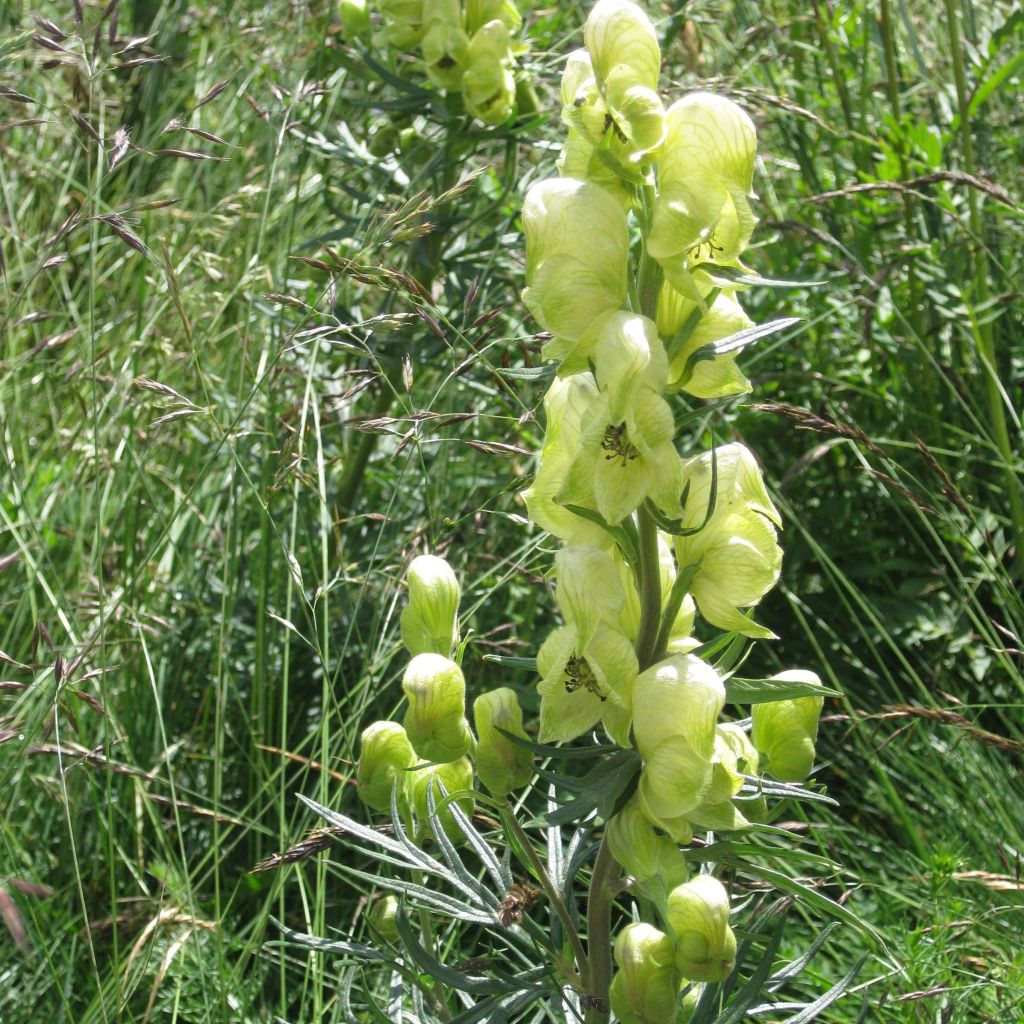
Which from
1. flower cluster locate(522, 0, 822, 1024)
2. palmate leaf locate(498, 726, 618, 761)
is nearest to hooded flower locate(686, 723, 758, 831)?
flower cluster locate(522, 0, 822, 1024)

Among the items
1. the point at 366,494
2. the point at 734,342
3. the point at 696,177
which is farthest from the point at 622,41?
the point at 366,494

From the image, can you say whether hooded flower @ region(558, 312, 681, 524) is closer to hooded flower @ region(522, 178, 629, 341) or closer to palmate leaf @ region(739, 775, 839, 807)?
hooded flower @ region(522, 178, 629, 341)

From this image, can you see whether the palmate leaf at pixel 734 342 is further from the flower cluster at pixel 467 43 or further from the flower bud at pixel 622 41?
the flower cluster at pixel 467 43

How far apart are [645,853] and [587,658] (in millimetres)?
187

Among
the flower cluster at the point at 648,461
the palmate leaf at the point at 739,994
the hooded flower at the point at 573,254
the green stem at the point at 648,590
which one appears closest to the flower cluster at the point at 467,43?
the flower cluster at the point at 648,461

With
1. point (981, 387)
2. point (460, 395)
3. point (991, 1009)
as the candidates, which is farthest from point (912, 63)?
point (991, 1009)

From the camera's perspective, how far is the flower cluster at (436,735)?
1.19 meters

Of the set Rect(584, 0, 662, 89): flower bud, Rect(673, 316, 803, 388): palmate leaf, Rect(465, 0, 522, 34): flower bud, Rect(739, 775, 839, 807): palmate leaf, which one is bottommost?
Rect(739, 775, 839, 807): palmate leaf

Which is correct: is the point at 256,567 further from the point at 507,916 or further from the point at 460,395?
the point at 507,916

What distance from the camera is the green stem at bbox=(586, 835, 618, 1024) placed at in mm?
1222

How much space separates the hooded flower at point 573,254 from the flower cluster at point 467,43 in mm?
1276

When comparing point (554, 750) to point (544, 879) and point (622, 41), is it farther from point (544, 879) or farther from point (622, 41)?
point (622, 41)

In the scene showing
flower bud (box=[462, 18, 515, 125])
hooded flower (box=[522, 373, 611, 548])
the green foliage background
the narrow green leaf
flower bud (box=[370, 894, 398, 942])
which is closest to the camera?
the narrow green leaf

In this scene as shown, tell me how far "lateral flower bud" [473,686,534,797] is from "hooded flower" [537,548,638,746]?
0.08 m
